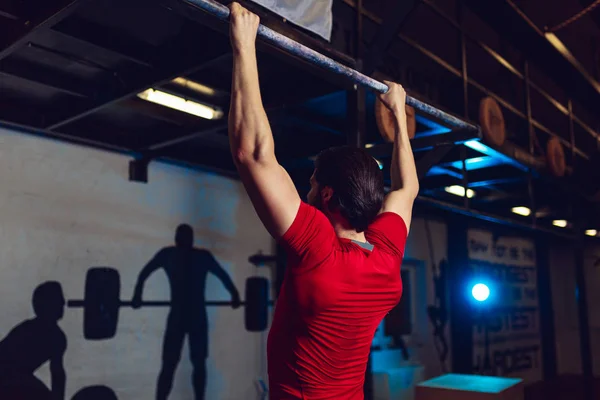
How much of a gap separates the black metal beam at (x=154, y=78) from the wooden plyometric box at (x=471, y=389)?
7.54 feet

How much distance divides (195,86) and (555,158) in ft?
11.9

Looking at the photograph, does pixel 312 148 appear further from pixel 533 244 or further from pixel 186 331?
pixel 533 244

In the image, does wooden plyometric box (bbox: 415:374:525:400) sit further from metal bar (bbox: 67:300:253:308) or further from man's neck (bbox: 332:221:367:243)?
man's neck (bbox: 332:221:367:243)

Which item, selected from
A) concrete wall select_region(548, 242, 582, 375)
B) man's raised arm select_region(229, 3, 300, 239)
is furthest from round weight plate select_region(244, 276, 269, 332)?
concrete wall select_region(548, 242, 582, 375)

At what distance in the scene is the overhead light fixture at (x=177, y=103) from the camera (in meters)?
3.46

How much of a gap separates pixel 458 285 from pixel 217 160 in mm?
4349

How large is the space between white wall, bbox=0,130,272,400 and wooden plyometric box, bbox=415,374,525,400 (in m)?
1.83

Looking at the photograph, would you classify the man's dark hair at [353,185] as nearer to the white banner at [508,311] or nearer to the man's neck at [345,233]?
the man's neck at [345,233]

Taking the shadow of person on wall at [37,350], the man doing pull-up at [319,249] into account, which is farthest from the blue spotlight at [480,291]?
the man doing pull-up at [319,249]

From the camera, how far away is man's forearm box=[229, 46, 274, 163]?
104cm

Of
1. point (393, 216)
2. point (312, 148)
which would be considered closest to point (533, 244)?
point (312, 148)

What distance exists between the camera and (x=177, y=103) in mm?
3541

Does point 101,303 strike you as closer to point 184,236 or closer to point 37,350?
point 37,350

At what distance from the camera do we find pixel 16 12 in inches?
94.0
